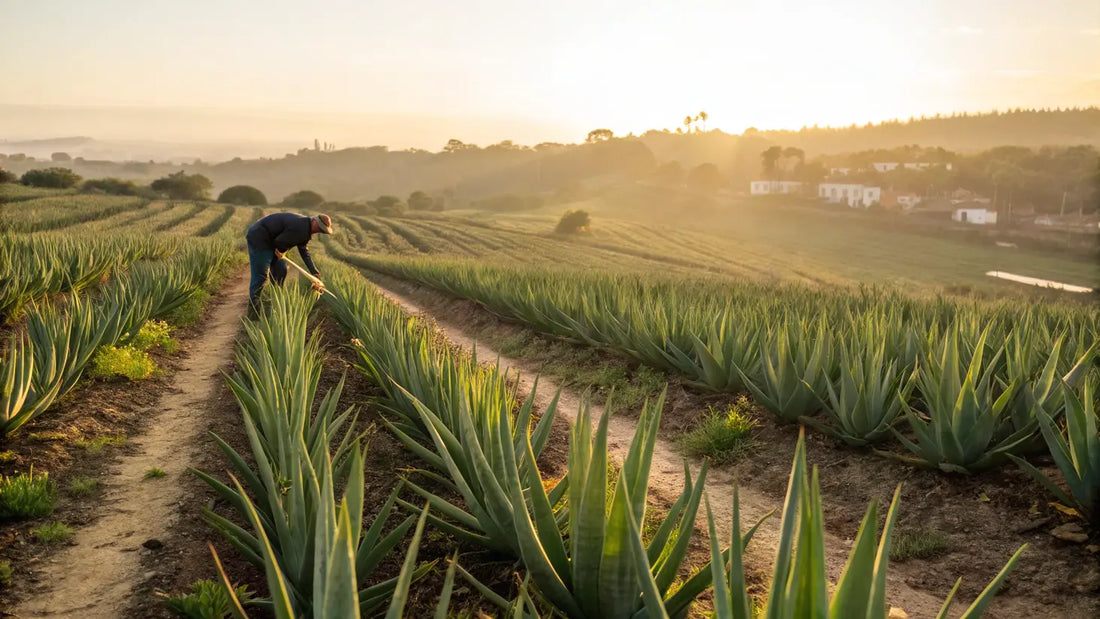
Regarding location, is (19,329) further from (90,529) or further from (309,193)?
(309,193)

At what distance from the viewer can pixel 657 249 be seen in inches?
1911

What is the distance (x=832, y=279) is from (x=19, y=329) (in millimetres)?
36756

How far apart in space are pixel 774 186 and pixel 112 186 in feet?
262

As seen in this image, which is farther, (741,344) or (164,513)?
(741,344)

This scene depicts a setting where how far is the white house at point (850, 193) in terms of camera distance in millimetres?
84812

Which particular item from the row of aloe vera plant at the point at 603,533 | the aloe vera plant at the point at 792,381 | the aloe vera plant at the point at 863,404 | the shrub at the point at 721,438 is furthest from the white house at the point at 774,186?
the row of aloe vera plant at the point at 603,533

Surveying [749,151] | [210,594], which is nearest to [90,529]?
[210,594]

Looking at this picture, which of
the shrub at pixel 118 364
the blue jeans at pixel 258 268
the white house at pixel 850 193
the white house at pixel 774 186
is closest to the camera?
the shrub at pixel 118 364

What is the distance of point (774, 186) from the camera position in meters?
97.6

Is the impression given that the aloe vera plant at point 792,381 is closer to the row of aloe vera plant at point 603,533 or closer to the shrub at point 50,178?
the row of aloe vera plant at point 603,533

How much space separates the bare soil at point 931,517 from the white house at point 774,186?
315 ft


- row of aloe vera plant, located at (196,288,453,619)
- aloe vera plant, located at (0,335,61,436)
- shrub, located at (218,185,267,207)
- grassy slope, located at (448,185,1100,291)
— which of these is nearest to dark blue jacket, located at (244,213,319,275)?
row of aloe vera plant, located at (196,288,453,619)

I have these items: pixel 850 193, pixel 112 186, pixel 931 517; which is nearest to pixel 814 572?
pixel 931 517

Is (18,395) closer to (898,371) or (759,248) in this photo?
(898,371)
